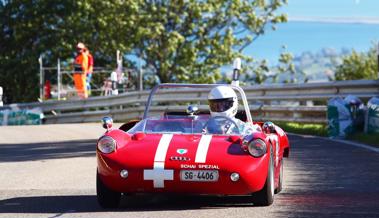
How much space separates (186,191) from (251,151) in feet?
2.10

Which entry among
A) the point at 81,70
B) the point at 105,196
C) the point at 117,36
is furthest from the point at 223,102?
the point at 117,36

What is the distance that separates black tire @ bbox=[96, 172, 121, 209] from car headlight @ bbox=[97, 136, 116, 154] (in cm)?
24

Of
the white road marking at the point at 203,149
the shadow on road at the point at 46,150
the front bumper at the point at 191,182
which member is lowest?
the shadow on road at the point at 46,150

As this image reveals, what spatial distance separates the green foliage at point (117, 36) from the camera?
125ft

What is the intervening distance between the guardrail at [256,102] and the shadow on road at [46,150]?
491 centimetres

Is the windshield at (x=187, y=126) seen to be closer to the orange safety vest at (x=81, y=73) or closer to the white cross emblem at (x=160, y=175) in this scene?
the white cross emblem at (x=160, y=175)

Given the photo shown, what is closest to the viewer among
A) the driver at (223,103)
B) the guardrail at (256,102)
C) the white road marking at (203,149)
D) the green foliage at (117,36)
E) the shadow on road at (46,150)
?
the white road marking at (203,149)

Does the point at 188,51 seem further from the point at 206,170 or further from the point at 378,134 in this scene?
the point at 206,170

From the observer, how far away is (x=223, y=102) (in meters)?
10.4

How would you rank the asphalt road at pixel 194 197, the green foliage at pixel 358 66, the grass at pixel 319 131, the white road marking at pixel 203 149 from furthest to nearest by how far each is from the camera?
1. the green foliage at pixel 358 66
2. the grass at pixel 319 131
3. the white road marking at pixel 203 149
4. the asphalt road at pixel 194 197

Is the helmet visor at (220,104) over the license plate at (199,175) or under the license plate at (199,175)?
over

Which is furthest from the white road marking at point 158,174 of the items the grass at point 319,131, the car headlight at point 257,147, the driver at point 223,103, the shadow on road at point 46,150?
the grass at point 319,131

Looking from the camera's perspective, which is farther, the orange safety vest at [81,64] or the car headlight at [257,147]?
the orange safety vest at [81,64]

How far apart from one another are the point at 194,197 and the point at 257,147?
1.23 m
